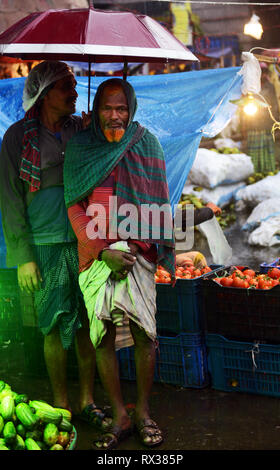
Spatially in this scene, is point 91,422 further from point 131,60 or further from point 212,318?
point 131,60

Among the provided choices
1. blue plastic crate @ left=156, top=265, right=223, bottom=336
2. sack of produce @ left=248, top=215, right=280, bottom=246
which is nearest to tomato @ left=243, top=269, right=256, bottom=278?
blue plastic crate @ left=156, top=265, right=223, bottom=336

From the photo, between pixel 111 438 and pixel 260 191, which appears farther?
pixel 260 191

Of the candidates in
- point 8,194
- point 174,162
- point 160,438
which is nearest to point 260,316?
point 160,438

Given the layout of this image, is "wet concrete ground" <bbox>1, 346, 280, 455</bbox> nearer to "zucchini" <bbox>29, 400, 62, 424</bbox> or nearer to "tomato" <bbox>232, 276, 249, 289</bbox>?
"zucchini" <bbox>29, 400, 62, 424</bbox>

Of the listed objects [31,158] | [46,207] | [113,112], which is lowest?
[46,207]

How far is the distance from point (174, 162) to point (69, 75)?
142 centimetres

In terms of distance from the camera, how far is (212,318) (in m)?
4.52

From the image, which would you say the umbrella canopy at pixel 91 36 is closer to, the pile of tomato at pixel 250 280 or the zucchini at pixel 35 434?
the pile of tomato at pixel 250 280

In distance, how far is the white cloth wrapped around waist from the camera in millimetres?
3576

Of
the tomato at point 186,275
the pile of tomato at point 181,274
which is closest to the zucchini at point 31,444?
the pile of tomato at point 181,274

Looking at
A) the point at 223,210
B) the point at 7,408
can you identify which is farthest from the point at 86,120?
the point at 223,210

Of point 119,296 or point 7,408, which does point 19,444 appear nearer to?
point 7,408

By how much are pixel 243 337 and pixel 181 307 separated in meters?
0.52

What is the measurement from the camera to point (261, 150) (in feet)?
41.1
